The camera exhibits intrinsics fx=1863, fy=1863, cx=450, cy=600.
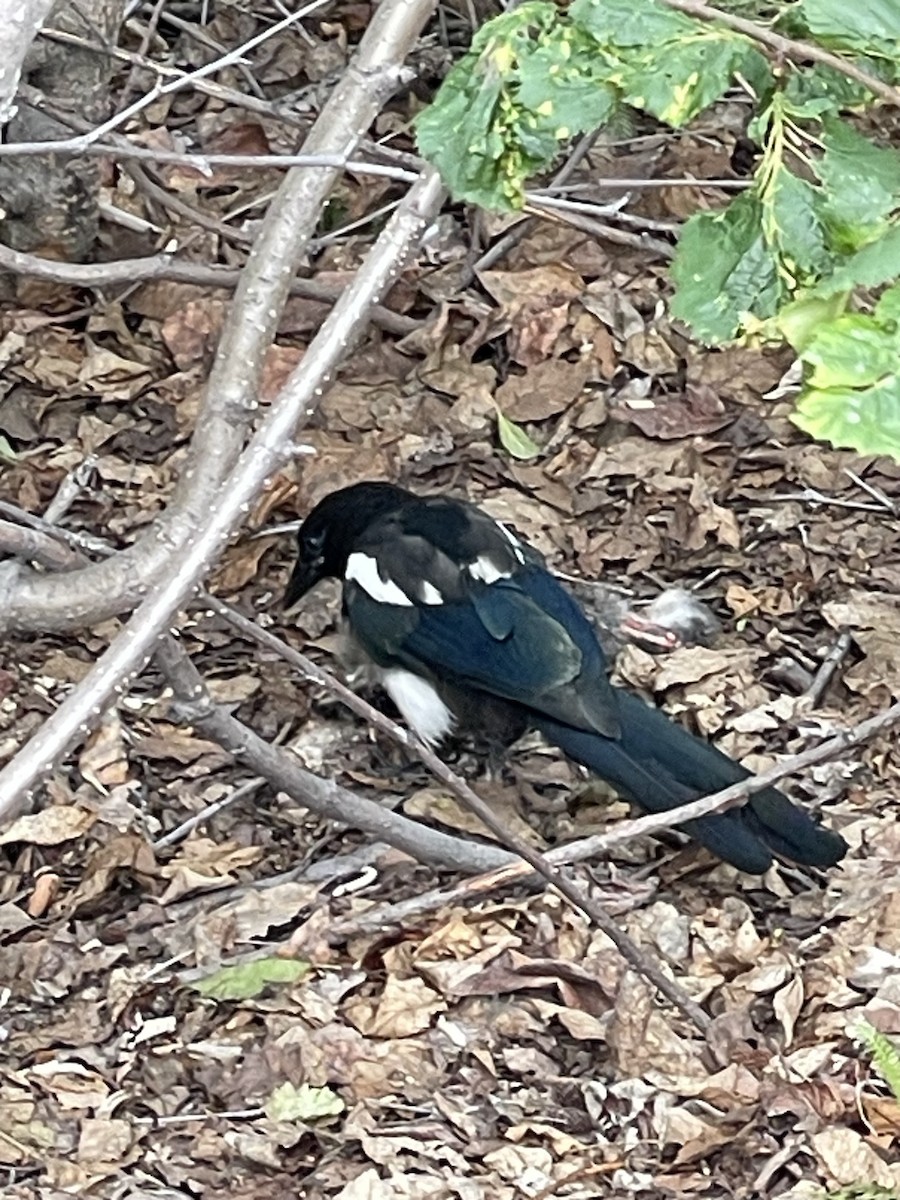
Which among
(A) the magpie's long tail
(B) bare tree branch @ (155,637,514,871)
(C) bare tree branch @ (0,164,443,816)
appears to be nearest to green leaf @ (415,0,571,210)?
(C) bare tree branch @ (0,164,443,816)

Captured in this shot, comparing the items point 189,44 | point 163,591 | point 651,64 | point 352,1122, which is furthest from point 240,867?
point 189,44

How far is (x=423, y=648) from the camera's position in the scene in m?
3.33

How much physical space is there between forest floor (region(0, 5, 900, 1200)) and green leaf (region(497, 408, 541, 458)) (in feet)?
0.14

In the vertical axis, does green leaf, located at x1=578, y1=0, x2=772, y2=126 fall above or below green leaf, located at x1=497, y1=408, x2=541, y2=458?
above

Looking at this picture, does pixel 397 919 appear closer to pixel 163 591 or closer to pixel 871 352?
pixel 163 591

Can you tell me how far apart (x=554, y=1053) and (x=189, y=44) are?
9.97 ft

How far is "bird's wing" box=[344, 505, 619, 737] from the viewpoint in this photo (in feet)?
10.3

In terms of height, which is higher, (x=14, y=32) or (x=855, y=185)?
(x=855, y=185)

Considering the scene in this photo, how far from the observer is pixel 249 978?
2.79 meters

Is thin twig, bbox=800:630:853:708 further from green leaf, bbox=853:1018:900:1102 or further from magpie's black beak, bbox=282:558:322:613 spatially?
green leaf, bbox=853:1018:900:1102

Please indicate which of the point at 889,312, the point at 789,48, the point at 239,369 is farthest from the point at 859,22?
the point at 239,369

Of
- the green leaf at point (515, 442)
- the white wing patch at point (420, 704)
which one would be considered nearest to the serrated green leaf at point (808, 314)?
the white wing patch at point (420, 704)

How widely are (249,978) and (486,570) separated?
2.94ft

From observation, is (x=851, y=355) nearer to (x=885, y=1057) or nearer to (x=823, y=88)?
(x=823, y=88)
